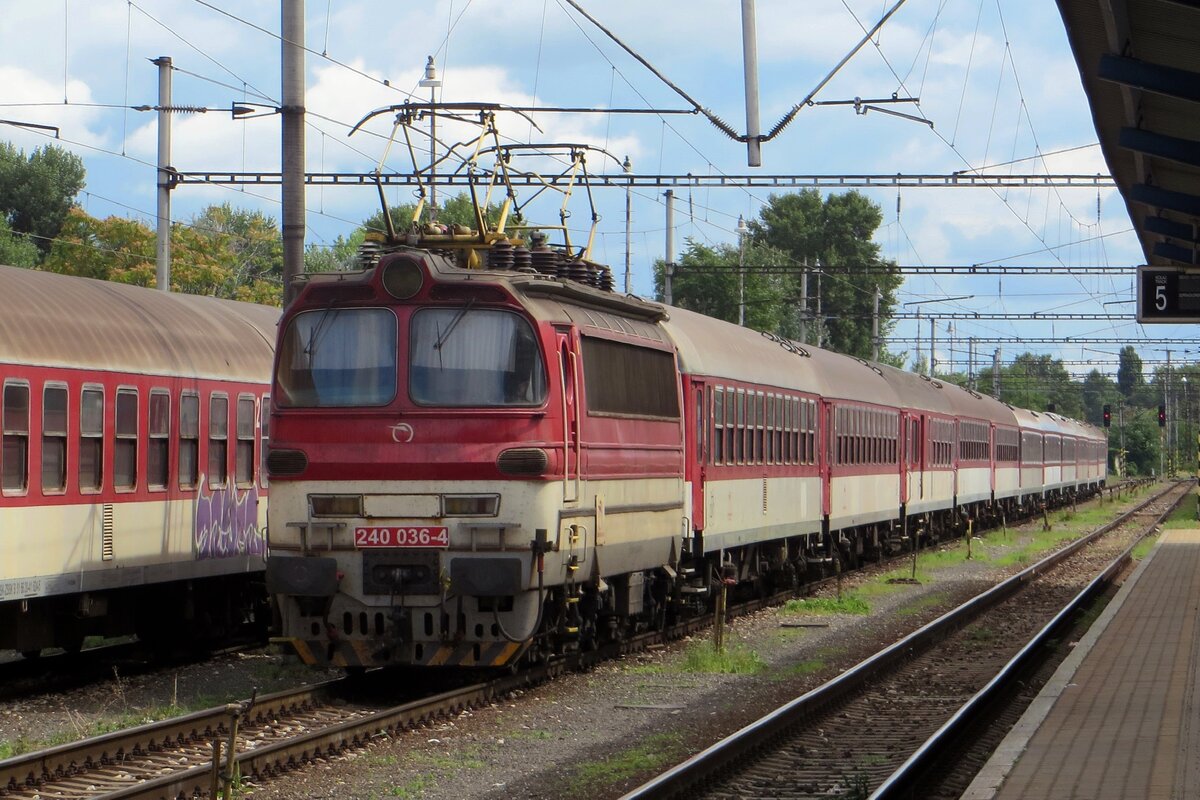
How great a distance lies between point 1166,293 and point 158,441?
36.9ft

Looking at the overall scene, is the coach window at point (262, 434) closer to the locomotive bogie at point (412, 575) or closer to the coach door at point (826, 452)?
the locomotive bogie at point (412, 575)

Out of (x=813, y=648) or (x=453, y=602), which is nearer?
(x=453, y=602)

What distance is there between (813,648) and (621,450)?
4308 mm

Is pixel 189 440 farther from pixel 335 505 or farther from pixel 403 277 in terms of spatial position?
pixel 403 277

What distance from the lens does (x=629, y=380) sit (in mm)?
15336

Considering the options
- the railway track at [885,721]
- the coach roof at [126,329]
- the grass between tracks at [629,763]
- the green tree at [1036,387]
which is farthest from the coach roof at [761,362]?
the green tree at [1036,387]

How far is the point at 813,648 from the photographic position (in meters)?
18.1

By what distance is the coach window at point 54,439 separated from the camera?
13.7 meters

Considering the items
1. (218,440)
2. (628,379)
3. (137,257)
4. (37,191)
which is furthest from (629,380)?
(37,191)

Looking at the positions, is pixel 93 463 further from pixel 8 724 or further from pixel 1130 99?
pixel 1130 99

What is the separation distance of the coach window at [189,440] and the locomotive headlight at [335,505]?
11.0 feet

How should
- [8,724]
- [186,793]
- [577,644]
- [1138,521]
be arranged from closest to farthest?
[186,793] → [8,724] → [577,644] → [1138,521]

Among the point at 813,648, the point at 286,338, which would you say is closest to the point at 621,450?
the point at 286,338

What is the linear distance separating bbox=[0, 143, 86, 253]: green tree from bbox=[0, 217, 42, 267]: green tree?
3605mm
